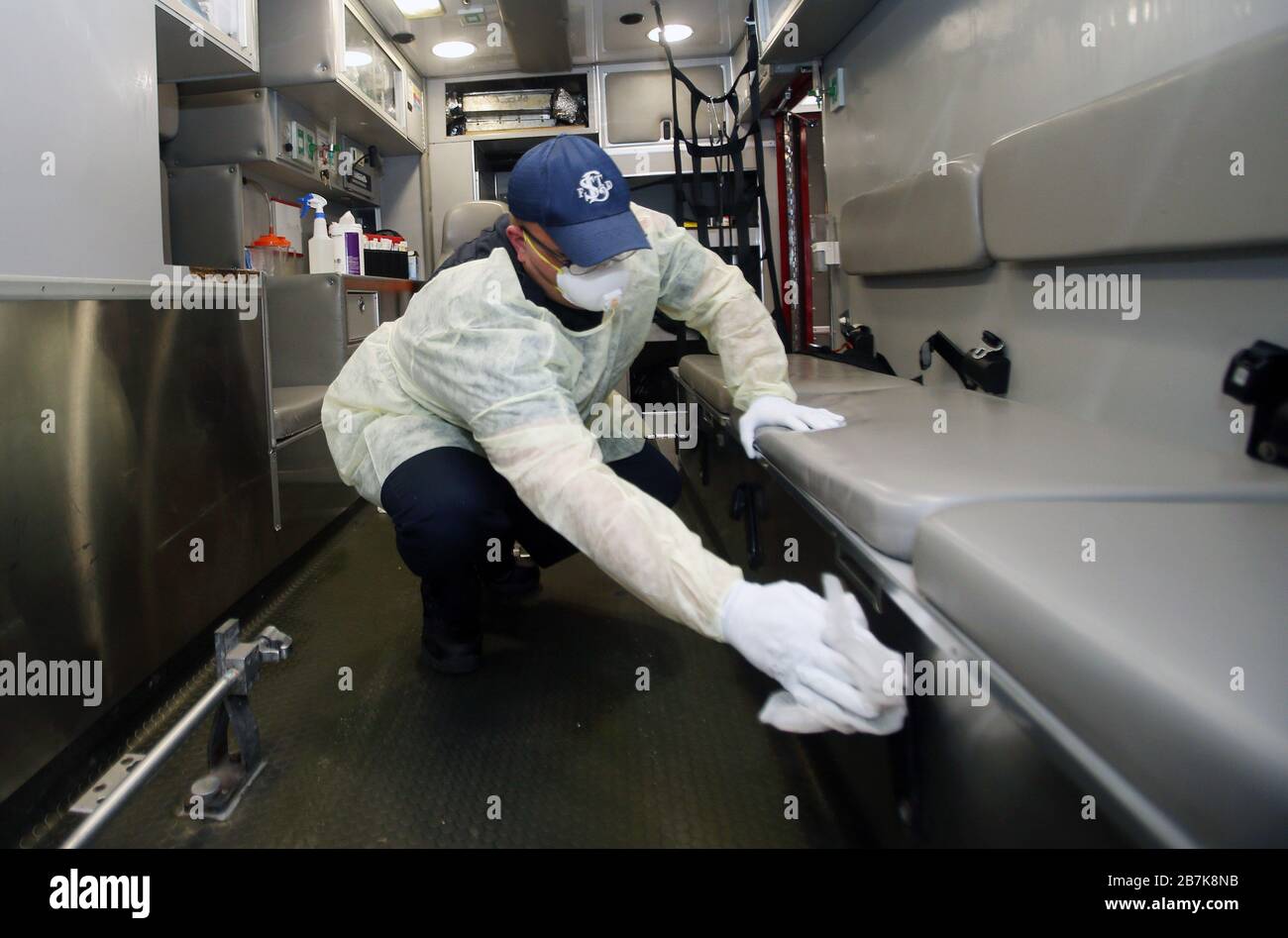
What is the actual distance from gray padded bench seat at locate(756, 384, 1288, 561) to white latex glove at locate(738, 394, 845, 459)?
0.04 metres

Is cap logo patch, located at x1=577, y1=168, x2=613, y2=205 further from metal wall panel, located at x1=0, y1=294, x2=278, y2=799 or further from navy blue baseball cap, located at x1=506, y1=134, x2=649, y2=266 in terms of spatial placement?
metal wall panel, located at x1=0, y1=294, x2=278, y2=799

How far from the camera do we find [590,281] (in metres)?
1.19

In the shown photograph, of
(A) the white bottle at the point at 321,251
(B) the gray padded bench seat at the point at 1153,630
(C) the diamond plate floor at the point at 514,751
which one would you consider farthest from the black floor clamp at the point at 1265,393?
(A) the white bottle at the point at 321,251

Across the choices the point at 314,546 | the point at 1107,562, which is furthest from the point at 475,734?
the point at 314,546

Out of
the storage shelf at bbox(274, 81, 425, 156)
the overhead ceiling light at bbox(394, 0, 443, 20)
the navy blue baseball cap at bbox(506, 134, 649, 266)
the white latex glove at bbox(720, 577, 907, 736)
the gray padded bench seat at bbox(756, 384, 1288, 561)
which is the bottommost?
the white latex glove at bbox(720, 577, 907, 736)

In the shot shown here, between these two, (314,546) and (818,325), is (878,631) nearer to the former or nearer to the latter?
(314,546)

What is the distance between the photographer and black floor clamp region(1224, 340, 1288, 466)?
933 mm

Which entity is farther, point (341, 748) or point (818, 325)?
point (818, 325)

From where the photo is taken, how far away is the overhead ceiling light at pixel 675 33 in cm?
402

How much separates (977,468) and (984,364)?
886 mm

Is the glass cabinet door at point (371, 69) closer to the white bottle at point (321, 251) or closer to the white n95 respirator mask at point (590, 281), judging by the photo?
the white bottle at point (321, 251)

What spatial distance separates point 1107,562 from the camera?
0.61 meters

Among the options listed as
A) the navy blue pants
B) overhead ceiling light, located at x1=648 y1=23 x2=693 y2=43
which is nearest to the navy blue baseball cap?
the navy blue pants
